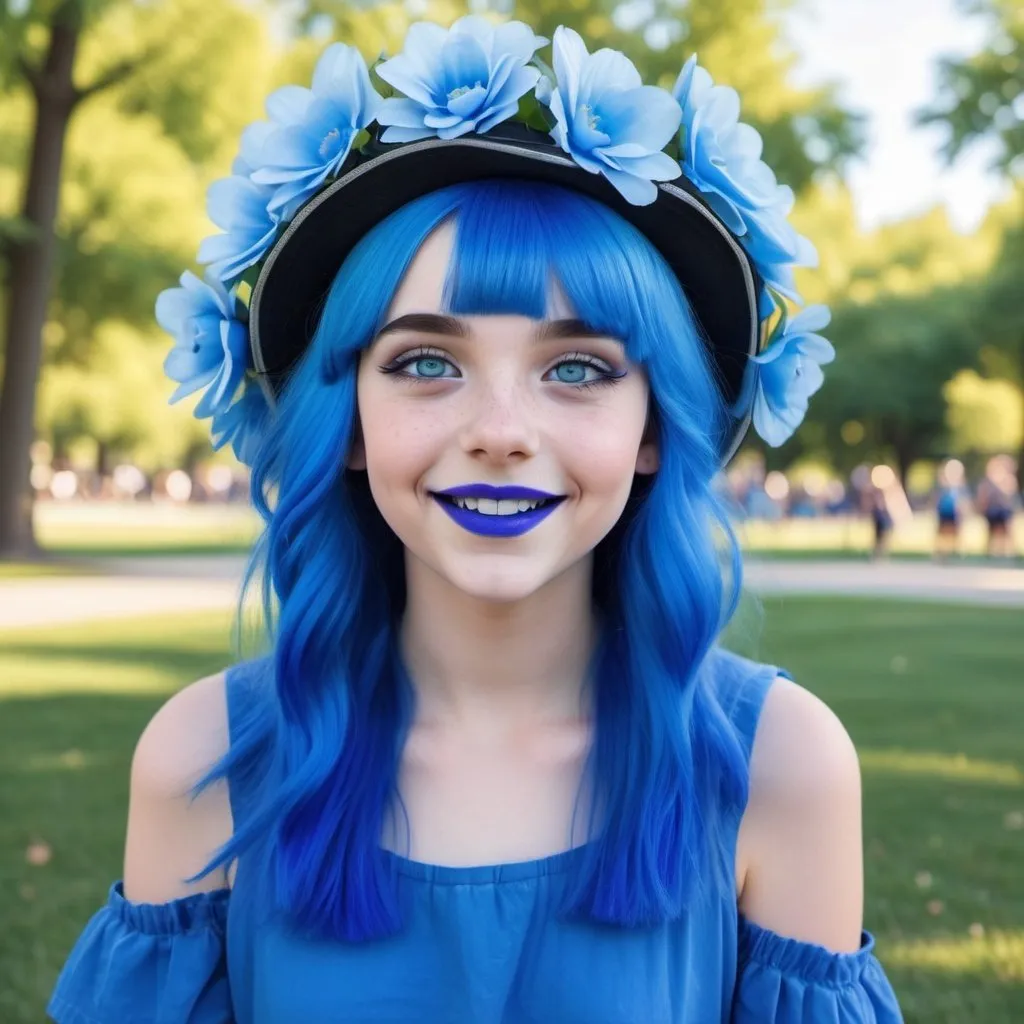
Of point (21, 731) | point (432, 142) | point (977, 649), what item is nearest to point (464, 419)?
point (432, 142)

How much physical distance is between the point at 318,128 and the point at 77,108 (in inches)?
740

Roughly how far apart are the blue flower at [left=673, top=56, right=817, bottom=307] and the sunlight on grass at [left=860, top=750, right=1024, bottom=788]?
4642 mm

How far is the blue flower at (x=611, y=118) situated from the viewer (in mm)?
1747

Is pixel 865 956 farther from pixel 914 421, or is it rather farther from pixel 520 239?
pixel 914 421

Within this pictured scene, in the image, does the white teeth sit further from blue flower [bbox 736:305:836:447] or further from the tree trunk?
the tree trunk

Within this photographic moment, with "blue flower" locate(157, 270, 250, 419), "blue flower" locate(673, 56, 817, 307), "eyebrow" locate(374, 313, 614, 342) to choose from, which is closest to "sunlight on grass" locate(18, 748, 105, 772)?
"blue flower" locate(157, 270, 250, 419)

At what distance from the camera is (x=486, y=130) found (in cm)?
178

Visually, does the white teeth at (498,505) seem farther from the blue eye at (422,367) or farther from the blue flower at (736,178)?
the blue flower at (736,178)

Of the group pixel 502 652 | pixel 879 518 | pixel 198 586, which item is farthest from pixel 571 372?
pixel 879 518

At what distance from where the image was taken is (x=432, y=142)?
1761 mm

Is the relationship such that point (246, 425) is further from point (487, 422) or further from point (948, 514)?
point (948, 514)

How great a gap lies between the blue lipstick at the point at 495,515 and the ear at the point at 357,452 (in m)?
0.24

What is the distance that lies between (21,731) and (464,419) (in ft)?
19.3

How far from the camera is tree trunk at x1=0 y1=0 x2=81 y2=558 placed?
17.9 meters
